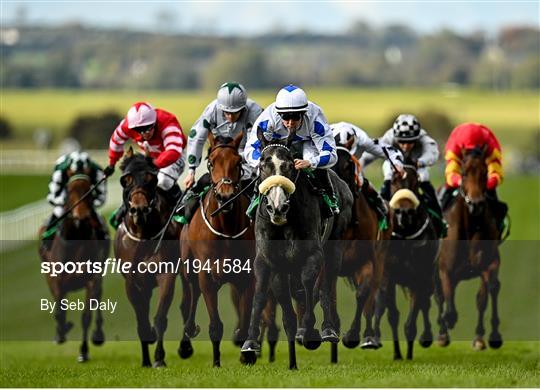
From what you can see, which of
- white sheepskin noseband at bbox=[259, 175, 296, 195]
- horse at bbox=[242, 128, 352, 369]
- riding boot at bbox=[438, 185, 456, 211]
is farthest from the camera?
riding boot at bbox=[438, 185, 456, 211]

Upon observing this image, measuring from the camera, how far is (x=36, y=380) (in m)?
12.7

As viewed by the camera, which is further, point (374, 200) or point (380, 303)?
point (380, 303)

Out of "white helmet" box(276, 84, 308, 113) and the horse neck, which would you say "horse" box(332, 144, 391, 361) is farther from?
"white helmet" box(276, 84, 308, 113)

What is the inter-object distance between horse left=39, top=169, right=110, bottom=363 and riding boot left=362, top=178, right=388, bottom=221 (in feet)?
11.5

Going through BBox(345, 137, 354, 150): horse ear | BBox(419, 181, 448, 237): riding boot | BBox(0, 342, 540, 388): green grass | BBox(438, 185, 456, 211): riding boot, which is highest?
BBox(345, 137, 354, 150): horse ear

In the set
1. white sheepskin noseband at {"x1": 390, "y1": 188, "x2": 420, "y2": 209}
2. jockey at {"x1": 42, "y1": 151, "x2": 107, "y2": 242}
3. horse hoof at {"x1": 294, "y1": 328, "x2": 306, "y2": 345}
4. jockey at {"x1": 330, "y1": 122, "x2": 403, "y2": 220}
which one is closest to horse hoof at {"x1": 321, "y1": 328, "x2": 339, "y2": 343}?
horse hoof at {"x1": 294, "y1": 328, "x2": 306, "y2": 345}

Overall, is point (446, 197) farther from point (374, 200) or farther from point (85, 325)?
point (85, 325)

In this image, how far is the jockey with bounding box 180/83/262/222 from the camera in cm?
1362

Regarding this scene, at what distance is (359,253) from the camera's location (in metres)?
14.4

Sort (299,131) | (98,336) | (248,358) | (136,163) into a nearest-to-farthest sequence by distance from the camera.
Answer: (299,131)
(248,358)
(136,163)
(98,336)

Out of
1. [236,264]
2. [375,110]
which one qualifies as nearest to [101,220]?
[236,264]

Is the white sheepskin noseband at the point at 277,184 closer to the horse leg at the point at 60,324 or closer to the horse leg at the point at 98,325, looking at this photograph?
the horse leg at the point at 60,324

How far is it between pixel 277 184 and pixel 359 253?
303cm

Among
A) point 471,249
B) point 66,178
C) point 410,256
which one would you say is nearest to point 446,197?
point 471,249
